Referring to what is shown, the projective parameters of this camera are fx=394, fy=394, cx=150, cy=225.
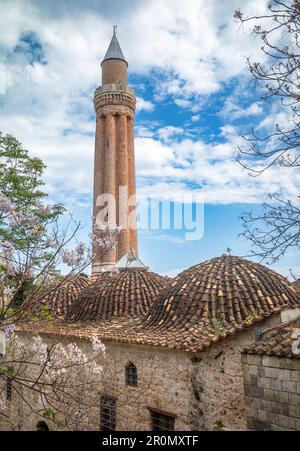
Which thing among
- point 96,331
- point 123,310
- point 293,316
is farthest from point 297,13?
point 123,310

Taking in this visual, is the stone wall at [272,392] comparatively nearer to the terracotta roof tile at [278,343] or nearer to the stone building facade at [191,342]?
the terracotta roof tile at [278,343]

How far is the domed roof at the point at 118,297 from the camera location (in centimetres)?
1237

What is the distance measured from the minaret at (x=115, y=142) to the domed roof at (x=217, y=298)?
47.9 feet

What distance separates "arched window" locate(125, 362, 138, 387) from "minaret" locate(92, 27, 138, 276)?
15.7 meters

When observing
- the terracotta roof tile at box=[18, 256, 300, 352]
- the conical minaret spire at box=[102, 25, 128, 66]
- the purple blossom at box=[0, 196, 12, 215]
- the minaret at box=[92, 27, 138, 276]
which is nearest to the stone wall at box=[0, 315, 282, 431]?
the terracotta roof tile at box=[18, 256, 300, 352]

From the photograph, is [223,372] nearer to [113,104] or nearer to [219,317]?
[219,317]

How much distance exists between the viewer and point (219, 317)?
9133 mm

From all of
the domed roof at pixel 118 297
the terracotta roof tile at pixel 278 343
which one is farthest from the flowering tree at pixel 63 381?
the terracotta roof tile at pixel 278 343

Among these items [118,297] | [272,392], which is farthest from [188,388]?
[118,297]

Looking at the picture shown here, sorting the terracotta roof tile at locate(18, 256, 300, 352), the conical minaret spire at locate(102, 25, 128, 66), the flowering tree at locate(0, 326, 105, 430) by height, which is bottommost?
the flowering tree at locate(0, 326, 105, 430)

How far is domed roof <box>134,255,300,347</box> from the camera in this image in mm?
9078

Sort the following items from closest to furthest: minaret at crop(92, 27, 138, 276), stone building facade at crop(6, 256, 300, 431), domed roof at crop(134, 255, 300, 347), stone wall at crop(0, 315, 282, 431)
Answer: stone wall at crop(0, 315, 282, 431), stone building facade at crop(6, 256, 300, 431), domed roof at crop(134, 255, 300, 347), minaret at crop(92, 27, 138, 276)

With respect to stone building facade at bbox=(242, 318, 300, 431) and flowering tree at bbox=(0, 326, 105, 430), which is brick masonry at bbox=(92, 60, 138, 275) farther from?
stone building facade at bbox=(242, 318, 300, 431)

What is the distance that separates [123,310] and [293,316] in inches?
235
